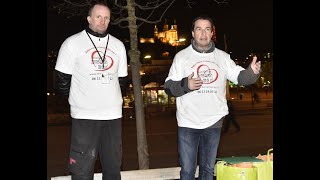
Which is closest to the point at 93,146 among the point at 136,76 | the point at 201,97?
the point at 201,97

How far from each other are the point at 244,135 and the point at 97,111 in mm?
11600

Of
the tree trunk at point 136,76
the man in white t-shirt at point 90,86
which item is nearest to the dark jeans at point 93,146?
the man in white t-shirt at point 90,86

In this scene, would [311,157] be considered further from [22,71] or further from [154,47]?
[154,47]

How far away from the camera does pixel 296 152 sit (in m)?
3.90

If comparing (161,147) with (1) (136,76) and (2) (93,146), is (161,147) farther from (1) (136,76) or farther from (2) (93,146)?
(2) (93,146)

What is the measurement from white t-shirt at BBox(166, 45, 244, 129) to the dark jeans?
0.73 metres

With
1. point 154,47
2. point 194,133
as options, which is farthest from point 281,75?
point 154,47

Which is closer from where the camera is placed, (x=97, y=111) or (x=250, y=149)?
(x=97, y=111)

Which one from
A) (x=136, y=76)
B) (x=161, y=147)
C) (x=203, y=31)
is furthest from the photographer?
(x=161, y=147)

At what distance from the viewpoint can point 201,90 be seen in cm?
443

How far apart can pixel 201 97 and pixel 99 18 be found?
1305mm

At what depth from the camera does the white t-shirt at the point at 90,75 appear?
13.3 feet

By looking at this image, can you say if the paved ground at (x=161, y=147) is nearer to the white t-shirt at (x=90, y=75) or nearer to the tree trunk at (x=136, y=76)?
the tree trunk at (x=136, y=76)

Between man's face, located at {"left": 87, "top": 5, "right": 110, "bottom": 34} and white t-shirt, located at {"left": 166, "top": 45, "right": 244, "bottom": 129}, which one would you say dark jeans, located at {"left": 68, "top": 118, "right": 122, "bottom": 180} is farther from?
man's face, located at {"left": 87, "top": 5, "right": 110, "bottom": 34}
